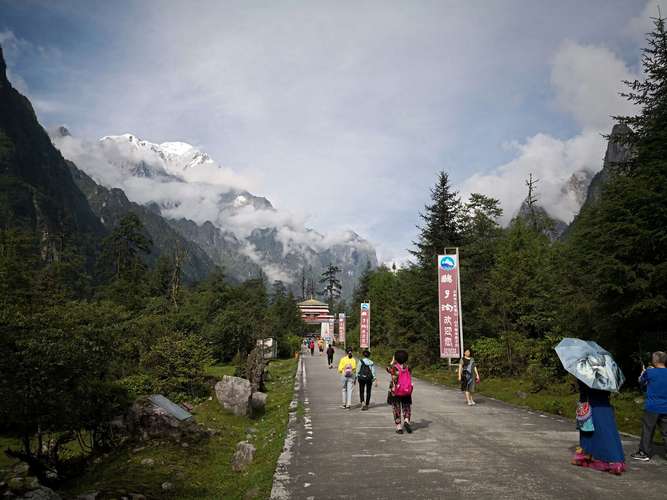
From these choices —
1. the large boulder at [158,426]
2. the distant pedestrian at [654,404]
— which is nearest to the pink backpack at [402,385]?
the distant pedestrian at [654,404]

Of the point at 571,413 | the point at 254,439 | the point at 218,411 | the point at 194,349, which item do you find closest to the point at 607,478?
the point at 571,413

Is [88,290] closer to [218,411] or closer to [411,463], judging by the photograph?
[218,411]

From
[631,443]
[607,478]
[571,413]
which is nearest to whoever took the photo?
[607,478]

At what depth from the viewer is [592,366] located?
6.50 meters

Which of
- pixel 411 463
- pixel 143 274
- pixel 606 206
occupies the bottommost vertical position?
pixel 411 463

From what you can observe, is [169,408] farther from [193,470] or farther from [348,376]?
[348,376]

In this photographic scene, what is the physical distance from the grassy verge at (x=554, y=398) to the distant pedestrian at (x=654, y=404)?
112 inches

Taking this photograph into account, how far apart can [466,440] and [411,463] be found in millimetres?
2171

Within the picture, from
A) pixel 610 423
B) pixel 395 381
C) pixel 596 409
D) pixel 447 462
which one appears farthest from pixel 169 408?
pixel 610 423

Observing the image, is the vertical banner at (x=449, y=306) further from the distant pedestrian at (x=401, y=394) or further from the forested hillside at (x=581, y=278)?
the distant pedestrian at (x=401, y=394)

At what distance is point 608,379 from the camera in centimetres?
639

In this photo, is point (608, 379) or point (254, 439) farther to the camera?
point (254, 439)

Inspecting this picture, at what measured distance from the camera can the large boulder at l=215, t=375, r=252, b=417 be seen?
557 inches

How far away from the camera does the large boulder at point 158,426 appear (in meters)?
10.3
